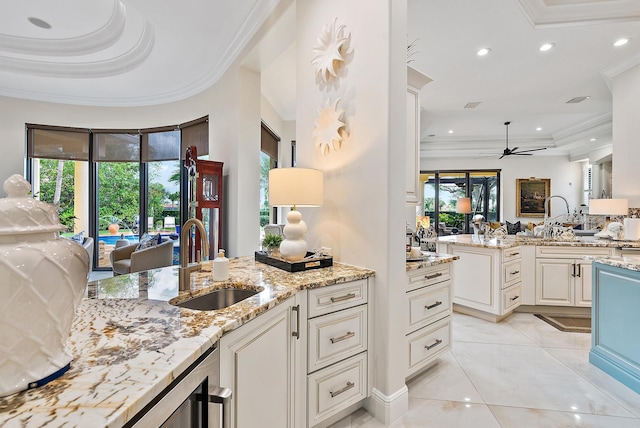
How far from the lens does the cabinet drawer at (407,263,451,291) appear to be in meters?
1.88

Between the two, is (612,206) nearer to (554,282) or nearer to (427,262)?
(554,282)

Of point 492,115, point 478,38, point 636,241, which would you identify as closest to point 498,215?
point 492,115

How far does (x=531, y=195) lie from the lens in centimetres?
877

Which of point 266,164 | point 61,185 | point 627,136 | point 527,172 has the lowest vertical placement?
point 61,185

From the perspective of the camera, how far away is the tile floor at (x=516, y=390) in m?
1.74

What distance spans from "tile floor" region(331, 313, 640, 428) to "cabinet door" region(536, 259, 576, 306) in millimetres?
658

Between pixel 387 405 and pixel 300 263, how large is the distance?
37.4 inches

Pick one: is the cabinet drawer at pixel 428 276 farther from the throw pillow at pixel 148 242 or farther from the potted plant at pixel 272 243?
the throw pillow at pixel 148 242

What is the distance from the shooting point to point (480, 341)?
9.27 feet

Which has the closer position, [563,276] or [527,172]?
[563,276]

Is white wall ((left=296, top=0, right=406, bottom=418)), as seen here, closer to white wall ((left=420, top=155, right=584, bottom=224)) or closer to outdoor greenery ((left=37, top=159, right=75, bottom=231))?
outdoor greenery ((left=37, top=159, right=75, bottom=231))

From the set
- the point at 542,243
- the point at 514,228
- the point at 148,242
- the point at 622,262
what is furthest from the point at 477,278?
the point at 514,228

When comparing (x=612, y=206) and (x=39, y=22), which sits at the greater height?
(x=39, y=22)

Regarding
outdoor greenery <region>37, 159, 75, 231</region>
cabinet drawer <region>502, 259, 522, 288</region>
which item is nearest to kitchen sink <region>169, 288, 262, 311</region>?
cabinet drawer <region>502, 259, 522, 288</region>
